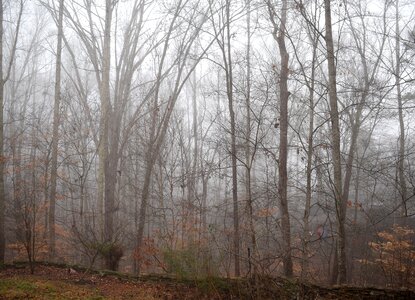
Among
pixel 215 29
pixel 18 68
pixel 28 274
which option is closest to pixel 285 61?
pixel 215 29

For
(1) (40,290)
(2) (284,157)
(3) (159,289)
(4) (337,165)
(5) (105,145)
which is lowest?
(3) (159,289)

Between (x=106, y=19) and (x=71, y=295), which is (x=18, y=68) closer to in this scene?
(x=106, y=19)

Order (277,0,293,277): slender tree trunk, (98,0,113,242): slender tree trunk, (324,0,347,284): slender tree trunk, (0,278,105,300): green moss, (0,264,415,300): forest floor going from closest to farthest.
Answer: (0,264,415,300): forest floor
(0,278,105,300): green moss
(324,0,347,284): slender tree trunk
(277,0,293,277): slender tree trunk
(98,0,113,242): slender tree trunk

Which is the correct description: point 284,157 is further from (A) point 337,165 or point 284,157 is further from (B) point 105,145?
(B) point 105,145

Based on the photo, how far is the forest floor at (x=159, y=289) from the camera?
5.38 m

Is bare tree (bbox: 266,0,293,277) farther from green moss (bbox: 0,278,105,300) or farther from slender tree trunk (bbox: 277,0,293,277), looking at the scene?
green moss (bbox: 0,278,105,300)

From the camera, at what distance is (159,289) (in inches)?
258

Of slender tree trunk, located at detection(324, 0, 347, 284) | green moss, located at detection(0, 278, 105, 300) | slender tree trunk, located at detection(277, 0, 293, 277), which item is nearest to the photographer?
green moss, located at detection(0, 278, 105, 300)

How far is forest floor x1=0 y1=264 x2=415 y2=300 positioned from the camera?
538 centimetres

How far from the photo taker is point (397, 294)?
562cm

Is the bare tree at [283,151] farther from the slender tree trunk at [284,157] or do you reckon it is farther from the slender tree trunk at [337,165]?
the slender tree trunk at [337,165]

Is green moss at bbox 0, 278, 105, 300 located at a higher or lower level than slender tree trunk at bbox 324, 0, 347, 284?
lower

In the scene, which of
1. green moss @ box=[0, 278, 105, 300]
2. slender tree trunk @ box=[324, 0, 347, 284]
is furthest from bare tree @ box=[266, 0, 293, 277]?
green moss @ box=[0, 278, 105, 300]

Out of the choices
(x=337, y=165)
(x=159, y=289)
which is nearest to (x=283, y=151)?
(x=337, y=165)
